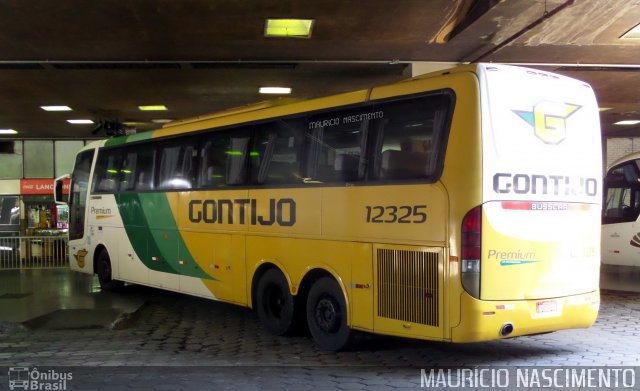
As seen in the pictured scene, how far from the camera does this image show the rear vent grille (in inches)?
261

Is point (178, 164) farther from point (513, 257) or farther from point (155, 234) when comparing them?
point (513, 257)

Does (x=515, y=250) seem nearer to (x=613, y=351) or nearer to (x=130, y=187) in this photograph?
(x=613, y=351)

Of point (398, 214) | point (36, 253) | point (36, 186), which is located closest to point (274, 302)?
point (398, 214)

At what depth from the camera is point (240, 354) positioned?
312 inches

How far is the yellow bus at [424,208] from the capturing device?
6457 mm

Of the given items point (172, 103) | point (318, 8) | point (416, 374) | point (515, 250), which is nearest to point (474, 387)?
point (416, 374)

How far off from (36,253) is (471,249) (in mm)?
17942

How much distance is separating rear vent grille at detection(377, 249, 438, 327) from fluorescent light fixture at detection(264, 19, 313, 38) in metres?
5.33

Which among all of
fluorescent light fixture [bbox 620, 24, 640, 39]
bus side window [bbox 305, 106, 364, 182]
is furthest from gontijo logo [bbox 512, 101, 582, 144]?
fluorescent light fixture [bbox 620, 24, 640, 39]

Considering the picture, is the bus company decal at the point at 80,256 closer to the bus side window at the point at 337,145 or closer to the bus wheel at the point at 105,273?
the bus wheel at the point at 105,273

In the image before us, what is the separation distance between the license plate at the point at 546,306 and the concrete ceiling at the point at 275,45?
493cm

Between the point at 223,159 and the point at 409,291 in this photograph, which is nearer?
the point at 409,291

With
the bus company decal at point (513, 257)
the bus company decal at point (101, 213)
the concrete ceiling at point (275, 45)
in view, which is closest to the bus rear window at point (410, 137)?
the bus company decal at point (513, 257)

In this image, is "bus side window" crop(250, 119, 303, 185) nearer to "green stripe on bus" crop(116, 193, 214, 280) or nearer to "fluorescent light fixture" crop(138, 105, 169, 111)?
"green stripe on bus" crop(116, 193, 214, 280)
